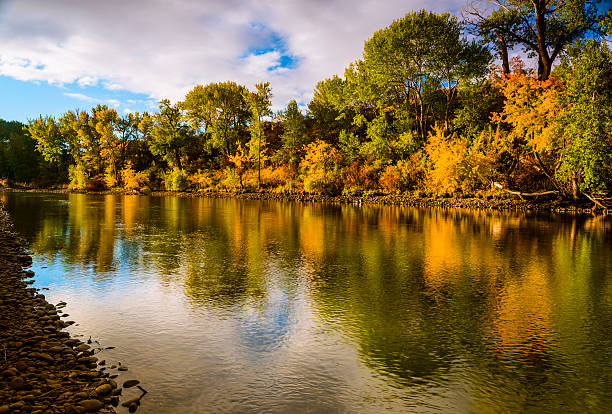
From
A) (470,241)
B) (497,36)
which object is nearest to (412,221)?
(470,241)

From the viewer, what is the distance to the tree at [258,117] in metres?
63.1

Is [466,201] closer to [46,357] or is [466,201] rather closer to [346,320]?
[346,320]

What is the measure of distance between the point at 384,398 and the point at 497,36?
51396mm

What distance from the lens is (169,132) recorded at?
73.4m

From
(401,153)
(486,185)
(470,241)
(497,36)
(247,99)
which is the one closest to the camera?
(470,241)

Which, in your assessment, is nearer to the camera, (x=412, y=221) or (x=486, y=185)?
(x=412, y=221)

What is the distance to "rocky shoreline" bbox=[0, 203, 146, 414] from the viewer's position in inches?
203

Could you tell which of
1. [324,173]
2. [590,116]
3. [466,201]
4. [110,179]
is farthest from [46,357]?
[110,179]

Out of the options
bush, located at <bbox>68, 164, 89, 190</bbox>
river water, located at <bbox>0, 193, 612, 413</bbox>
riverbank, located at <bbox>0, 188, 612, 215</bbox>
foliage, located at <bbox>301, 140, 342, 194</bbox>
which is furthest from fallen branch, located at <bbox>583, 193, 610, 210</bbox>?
bush, located at <bbox>68, 164, 89, 190</bbox>

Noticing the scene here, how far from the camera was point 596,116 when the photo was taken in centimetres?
2941

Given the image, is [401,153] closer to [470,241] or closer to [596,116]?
[596,116]

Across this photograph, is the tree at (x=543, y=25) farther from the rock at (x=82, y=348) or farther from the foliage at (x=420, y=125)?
the rock at (x=82, y=348)

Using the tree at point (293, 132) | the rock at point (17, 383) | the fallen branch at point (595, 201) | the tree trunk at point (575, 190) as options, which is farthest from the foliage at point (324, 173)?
the rock at point (17, 383)

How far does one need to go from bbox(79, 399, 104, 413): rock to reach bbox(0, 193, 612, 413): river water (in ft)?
2.08
